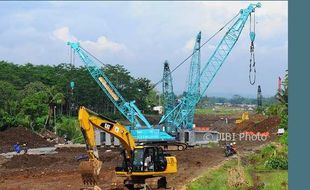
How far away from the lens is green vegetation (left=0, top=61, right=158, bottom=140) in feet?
185

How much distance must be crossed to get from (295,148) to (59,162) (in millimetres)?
25467

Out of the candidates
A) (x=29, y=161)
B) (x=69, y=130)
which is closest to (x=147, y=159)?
(x=29, y=161)

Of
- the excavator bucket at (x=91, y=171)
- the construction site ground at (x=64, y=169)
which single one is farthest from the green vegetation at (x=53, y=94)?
the excavator bucket at (x=91, y=171)

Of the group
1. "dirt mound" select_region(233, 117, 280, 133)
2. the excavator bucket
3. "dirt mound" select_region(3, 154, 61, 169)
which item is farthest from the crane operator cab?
"dirt mound" select_region(233, 117, 280, 133)

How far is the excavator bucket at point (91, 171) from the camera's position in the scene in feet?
56.5

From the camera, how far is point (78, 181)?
25.9 metres

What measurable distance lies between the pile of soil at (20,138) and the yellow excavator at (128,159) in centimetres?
2962

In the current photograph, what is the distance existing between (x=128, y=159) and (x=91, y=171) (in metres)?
1.68

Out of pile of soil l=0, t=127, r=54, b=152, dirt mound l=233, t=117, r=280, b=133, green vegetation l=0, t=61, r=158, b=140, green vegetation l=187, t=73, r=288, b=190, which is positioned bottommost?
green vegetation l=187, t=73, r=288, b=190

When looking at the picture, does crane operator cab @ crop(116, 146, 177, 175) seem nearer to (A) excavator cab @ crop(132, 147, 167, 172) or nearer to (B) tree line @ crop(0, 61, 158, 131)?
(A) excavator cab @ crop(132, 147, 167, 172)

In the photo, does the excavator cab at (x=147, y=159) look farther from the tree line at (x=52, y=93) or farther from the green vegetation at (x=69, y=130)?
the green vegetation at (x=69, y=130)

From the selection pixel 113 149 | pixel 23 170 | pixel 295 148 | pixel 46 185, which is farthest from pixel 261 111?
pixel 295 148

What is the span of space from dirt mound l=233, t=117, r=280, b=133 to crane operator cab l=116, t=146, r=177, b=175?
45.0 metres

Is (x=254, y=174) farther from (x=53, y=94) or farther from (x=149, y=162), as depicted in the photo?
(x=53, y=94)
